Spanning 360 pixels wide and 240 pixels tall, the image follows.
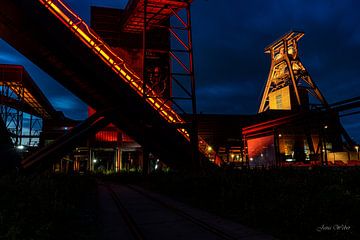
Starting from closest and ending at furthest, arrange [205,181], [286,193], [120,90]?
[286,193] < [205,181] < [120,90]

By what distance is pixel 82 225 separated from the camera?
344 inches

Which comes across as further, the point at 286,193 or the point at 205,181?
the point at 205,181

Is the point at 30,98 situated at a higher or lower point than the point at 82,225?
higher

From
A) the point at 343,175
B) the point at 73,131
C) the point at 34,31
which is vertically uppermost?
the point at 34,31

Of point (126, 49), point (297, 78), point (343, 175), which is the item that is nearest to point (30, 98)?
point (126, 49)

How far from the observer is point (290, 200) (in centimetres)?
772

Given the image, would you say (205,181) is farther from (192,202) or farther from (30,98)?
(30,98)

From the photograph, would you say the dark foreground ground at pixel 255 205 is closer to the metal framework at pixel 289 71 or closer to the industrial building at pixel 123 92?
the industrial building at pixel 123 92

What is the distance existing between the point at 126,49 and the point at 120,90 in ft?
62.7

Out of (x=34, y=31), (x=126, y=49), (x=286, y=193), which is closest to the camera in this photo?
(x=286, y=193)

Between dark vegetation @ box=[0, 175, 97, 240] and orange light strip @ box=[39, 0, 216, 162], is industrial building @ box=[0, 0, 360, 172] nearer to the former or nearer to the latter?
orange light strip @ box=[39, 0, 216, 162]

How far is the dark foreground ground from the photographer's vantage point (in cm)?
526

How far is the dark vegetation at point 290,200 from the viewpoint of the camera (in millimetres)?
6484

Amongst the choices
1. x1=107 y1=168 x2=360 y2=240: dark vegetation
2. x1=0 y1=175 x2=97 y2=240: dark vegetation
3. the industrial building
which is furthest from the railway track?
the industrial building
